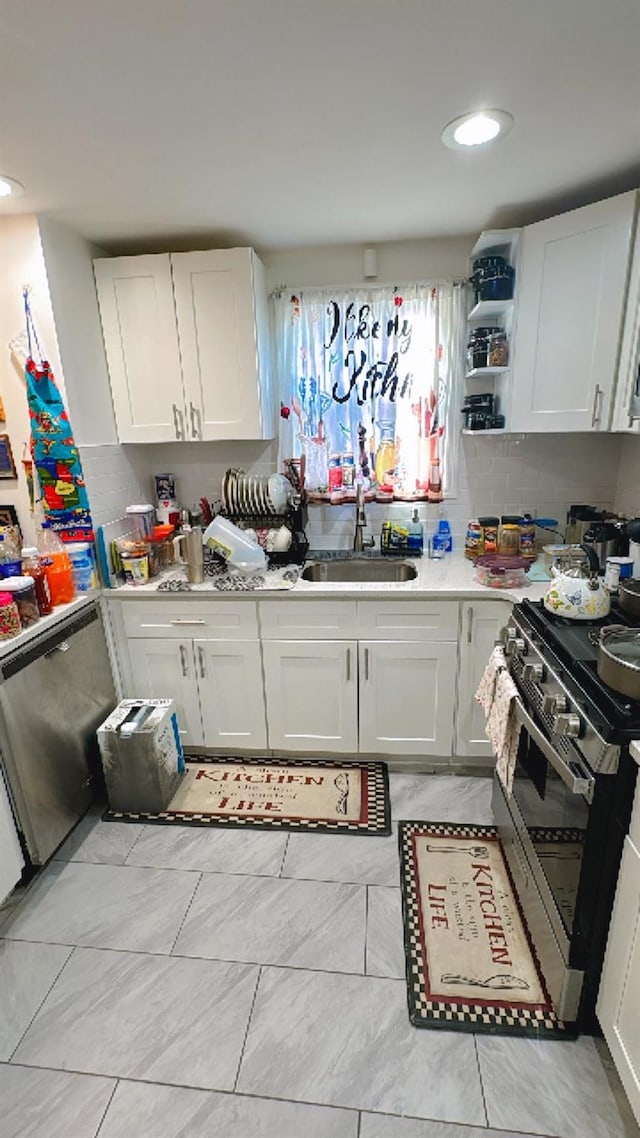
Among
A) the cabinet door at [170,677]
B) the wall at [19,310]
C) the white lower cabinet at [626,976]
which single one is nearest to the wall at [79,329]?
the wall at [19,310]

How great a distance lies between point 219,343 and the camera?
221 cm

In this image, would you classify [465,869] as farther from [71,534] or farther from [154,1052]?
[71,534]

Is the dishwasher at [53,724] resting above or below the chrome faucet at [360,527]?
below

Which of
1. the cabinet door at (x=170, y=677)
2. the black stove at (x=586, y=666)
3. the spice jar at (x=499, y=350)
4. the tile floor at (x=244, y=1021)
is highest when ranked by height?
the spice jar at (x=499, y=350)

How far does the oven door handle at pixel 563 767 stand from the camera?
1.13m

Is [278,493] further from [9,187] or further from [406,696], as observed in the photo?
[9,187]

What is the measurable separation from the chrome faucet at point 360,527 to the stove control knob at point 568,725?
1.49 meters

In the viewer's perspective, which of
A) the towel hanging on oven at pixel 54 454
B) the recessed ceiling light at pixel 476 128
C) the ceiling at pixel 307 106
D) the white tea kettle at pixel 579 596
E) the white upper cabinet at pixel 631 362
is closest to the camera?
the ceiling at pixel 307 106

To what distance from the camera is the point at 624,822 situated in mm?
1118

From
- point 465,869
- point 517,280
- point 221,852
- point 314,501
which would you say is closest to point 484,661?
point 465,869

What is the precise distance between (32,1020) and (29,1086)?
0.17 metres

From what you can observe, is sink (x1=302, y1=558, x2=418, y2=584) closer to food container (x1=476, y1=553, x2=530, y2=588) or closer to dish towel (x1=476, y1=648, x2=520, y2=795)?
food container (x1=476, y1=553, x2=530, y2=588)

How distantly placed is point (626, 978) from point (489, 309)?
2.34m

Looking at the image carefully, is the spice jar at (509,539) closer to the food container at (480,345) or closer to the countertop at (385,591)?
the countertop at (385,591)
